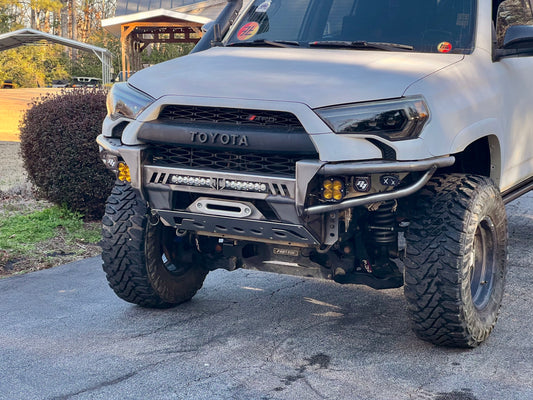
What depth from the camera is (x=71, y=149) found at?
7.79 meters

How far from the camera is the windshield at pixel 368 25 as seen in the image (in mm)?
→ 4953

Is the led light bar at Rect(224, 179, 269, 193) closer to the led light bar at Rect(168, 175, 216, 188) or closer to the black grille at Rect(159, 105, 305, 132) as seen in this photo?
the led light bar at Rect(168, 175, 216, 188)

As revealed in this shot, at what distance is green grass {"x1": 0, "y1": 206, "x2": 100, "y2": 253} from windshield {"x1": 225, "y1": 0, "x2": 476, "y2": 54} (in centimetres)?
302

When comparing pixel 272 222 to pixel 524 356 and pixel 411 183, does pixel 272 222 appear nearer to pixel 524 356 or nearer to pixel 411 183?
pixel 411 183

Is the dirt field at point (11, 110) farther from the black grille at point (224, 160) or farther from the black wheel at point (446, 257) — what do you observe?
the black wheel at point (446, 257)

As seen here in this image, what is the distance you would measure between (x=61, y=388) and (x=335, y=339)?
1654mm

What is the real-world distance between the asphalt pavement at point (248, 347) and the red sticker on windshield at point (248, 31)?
6.08 ft

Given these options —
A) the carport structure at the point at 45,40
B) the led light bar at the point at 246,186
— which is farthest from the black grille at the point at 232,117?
the carport structure at the point at 45,40

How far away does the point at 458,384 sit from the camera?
4004 millimetres

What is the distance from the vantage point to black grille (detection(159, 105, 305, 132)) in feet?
13.3

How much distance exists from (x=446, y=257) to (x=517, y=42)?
1.54 meters

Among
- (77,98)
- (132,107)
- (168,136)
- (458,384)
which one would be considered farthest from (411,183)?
(77,98)

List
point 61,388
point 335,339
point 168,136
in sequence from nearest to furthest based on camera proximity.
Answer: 1. point 61,388
2. point 168,136
3. point 335,339

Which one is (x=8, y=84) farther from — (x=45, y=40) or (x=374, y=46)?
(x=374, y=46)
